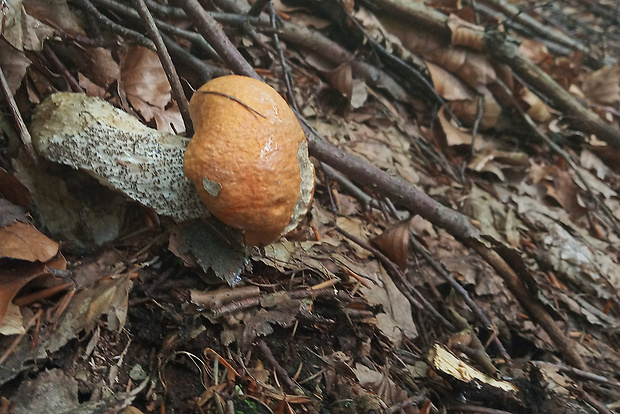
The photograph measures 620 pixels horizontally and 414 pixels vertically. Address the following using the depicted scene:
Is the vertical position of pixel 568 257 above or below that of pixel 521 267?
below

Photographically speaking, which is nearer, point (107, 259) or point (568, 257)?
point (107, 259)

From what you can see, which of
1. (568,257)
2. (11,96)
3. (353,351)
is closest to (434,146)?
(568,257)

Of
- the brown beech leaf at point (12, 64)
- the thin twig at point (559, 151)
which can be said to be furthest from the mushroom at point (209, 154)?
the thin twig at point (559, 151)

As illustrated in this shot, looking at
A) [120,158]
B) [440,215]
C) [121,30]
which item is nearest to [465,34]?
[440,215]

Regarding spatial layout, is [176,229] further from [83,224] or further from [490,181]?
[490,181]

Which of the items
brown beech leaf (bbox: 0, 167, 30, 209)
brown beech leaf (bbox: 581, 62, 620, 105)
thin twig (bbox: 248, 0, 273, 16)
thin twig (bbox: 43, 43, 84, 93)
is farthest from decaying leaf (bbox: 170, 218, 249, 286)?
brown beech leaf (bbox: 581, 62, 620, 105)

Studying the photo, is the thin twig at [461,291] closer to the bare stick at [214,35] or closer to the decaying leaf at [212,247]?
the decaying leaf at [212,247]

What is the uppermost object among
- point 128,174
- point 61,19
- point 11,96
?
point 61,19
